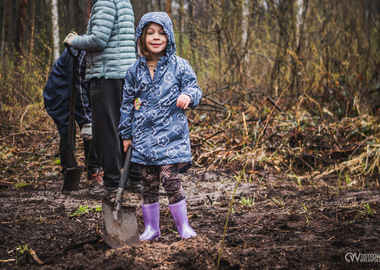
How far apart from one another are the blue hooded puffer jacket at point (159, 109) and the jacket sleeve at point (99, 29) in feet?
3.50

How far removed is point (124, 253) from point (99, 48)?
2.10 meters

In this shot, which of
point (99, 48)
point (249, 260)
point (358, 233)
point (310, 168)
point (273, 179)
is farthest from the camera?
point (310, 168)

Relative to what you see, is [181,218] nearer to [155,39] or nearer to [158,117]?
[158,117]

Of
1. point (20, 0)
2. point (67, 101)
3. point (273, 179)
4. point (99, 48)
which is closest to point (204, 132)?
point (273, 179)

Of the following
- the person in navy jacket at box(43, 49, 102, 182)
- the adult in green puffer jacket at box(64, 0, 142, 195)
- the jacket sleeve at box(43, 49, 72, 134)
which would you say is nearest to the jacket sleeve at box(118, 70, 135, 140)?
the adult in green puffer jacket at box(64, 0, 142, 195)

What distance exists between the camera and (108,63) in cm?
368

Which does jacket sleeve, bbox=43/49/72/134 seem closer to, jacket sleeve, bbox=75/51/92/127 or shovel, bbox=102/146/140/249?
jacket sleeve, bbox=75/51/92/127

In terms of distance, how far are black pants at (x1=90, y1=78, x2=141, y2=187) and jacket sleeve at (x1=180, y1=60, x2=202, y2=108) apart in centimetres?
128

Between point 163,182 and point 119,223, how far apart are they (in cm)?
36

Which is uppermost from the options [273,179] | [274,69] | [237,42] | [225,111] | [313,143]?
[237,42]

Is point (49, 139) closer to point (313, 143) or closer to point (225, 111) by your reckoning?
point (225, 111)

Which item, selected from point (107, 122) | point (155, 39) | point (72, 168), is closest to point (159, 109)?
point (155, 39)

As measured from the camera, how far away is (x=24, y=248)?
2320 millimetres

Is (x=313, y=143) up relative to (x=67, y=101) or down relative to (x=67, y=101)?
down
